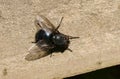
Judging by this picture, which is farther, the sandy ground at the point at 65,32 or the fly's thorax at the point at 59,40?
the fly's thorax at the point at 59,40

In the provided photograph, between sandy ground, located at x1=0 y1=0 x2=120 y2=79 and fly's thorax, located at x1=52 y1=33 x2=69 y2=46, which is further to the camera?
fly's thorax, located at x1=52 y1=33 x2=69 y2=46

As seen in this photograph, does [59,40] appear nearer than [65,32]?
No

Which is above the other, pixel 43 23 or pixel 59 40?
pixel 43 23

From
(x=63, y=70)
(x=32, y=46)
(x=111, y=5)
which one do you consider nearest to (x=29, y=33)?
(x=32, y=46)

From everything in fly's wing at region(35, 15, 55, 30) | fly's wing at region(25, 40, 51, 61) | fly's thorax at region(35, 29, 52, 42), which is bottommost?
fly's wing at region(25, 40, 51, 61)

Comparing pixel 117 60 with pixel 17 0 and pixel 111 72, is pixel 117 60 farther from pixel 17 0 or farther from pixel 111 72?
pixel 17 0
